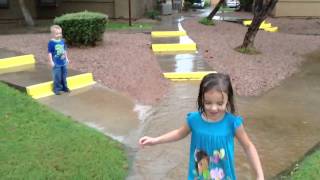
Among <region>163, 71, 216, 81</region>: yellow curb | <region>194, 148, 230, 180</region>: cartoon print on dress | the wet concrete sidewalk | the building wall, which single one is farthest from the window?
<region>194, 148, 230, 180</region>: cartoon print on dress

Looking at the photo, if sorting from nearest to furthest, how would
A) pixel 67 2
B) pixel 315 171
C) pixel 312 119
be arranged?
1. pixel 315 171
2. pixel 312 119
3. pixel 67 2

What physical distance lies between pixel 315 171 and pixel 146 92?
4.36 metres

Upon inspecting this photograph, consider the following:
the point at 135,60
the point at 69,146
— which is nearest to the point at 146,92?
the point at 135,60

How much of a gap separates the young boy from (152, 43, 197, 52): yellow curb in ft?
17.0

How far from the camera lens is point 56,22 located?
12.0m

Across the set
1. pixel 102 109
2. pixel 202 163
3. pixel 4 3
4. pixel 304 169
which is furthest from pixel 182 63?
pixel 4 3

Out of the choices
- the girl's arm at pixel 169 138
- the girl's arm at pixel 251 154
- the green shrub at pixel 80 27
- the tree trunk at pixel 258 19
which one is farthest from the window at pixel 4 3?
the girl's arm at pixel 251 154

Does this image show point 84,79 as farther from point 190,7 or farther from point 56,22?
point 190,7

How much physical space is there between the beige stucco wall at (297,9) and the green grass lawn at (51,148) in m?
21.2

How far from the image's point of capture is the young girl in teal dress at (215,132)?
9.11ft

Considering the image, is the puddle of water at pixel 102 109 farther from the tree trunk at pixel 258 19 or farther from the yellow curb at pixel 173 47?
the tree trunk at pixel 258 19

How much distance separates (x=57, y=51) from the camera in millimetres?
7871

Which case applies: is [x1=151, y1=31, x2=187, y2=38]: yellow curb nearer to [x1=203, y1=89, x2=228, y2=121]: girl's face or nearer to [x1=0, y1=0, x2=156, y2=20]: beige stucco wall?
[x1=0, y1=0, x2=156, y2=20]: beige stucco wall

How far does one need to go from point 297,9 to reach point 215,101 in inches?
966
